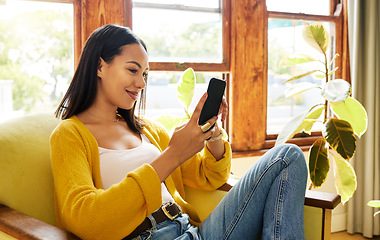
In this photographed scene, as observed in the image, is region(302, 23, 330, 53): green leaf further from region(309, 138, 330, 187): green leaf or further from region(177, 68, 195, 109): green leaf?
region(177, 68, 195, 109): green leaf

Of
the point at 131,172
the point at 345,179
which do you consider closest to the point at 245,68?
the point at 345,179

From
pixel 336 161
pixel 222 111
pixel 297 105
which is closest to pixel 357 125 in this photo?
pixel 336 161

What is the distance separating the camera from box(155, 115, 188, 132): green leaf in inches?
77.0

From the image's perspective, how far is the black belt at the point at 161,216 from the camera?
49.4 inches

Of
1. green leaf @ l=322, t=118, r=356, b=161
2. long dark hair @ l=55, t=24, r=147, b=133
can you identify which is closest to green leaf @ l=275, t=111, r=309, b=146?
green leaf @ l=322, t=118, r=356, b=161

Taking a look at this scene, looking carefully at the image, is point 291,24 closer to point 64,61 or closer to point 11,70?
point 64,61

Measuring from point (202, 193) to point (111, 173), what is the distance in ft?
1.52

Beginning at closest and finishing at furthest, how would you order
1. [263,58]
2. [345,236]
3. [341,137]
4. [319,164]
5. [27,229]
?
[27,229] < [341,137] < [319,164] < [263,58] < [345,236]

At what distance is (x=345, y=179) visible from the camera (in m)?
2.15

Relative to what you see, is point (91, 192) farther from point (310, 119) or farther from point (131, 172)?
point (310, 119)

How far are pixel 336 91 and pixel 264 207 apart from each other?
2.96 feet

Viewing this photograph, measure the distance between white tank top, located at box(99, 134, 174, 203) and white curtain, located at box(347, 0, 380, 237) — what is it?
1811mm

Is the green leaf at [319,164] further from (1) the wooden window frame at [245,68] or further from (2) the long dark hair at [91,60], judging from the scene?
(2) the long dark hair at [91,60]

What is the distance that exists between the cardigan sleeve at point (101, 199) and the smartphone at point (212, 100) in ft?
0.75
